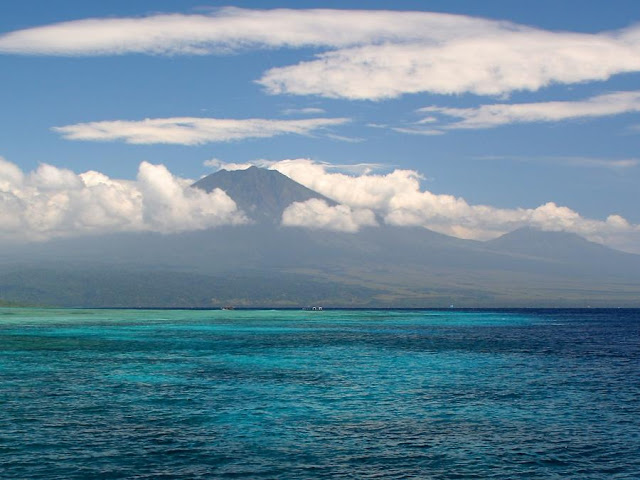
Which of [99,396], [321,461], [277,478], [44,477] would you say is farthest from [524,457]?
[99,396]

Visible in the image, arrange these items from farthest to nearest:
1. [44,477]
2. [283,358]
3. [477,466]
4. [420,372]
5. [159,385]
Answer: [283,358]
[420,372]
[159,385]
[477,466]
[44,477]

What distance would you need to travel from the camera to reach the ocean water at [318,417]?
135 feet

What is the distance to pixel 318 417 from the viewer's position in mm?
54062

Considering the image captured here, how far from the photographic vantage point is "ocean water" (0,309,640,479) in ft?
135

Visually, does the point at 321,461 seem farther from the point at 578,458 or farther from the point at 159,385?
the point at 159,385

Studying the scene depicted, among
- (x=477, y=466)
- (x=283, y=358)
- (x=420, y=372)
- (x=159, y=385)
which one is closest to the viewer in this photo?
(x=477, y=466)

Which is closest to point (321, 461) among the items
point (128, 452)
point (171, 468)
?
point (171, 468)

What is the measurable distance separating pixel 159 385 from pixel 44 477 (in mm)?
32114

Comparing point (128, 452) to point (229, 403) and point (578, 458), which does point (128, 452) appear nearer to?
point (229, 403)

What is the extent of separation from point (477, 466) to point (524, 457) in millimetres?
3773

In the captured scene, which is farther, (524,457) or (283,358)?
(283,358)

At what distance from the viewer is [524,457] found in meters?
43.2

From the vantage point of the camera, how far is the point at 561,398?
63.7 metres

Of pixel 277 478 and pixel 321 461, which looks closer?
pixel 277 478
